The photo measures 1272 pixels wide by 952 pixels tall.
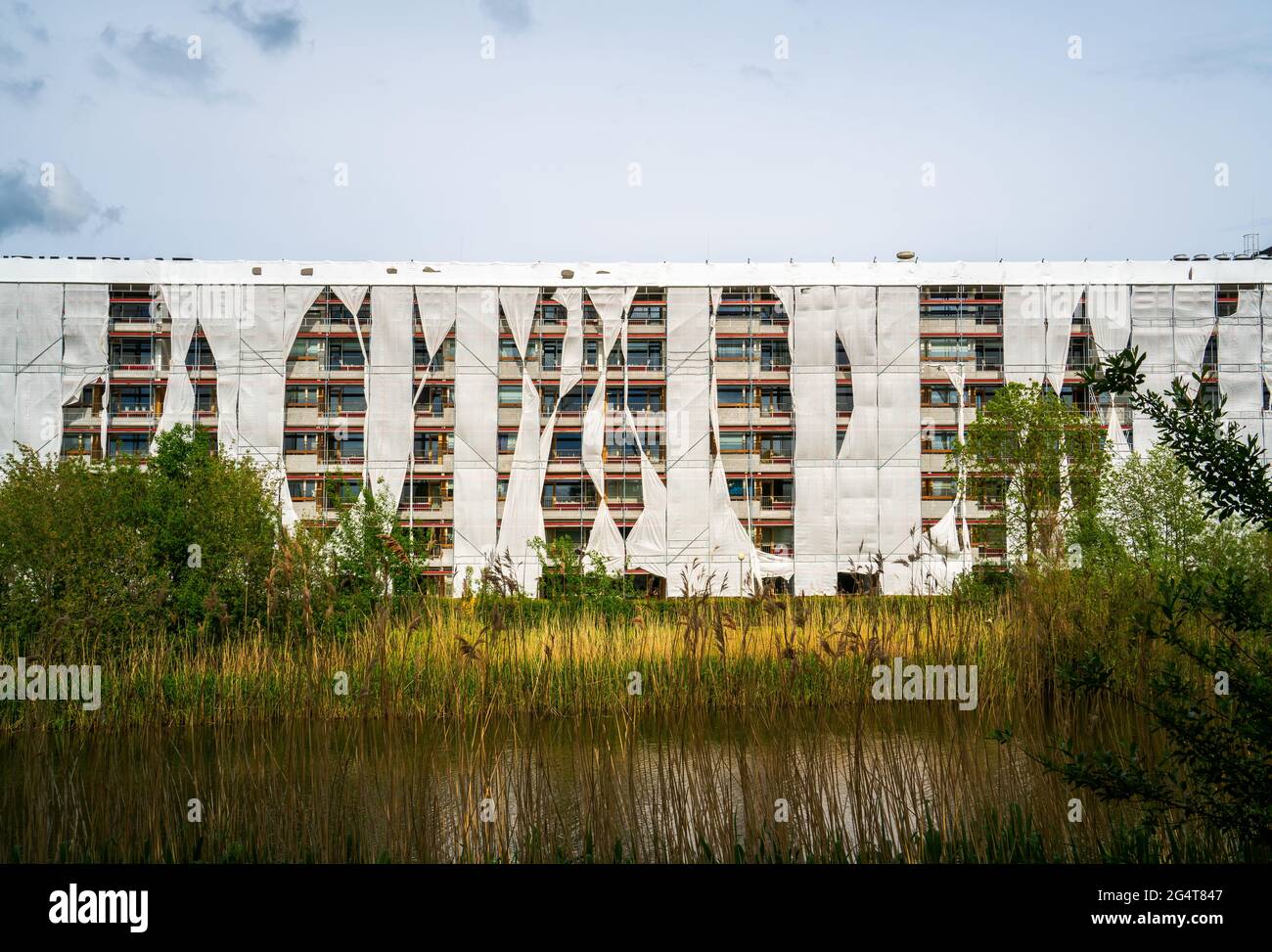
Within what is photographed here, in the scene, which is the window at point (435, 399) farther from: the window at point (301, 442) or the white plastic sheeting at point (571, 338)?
the white plastic sheeting at point (571, 338)

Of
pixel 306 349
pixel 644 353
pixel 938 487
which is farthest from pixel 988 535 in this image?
pixel 306 349

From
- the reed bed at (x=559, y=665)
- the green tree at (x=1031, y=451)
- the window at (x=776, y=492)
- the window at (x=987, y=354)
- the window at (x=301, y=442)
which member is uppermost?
the window at (x=987, y=354)

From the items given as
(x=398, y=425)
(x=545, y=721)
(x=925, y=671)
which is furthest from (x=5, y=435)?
(x=925, y=671)

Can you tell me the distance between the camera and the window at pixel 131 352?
24031 millimetres

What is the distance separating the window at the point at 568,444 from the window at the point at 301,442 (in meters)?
6.86

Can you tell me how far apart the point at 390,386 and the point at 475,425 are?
265cm

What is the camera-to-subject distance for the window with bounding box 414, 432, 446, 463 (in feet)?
79.1

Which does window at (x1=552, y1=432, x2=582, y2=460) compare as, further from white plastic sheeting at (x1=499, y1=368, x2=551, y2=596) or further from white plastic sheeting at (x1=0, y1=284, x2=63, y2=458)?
white plastic sheeting at (x1=0, y1=284, x2=63, y2=458)

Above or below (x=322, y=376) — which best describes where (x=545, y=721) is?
below

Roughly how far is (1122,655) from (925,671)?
1607 mm

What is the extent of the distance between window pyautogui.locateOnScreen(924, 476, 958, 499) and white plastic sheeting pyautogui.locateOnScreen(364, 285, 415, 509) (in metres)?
14.8

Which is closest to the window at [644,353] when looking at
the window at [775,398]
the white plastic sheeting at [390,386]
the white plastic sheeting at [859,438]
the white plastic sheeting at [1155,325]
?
the window at [775,398]

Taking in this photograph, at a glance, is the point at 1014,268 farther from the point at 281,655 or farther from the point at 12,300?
the point at 12,300

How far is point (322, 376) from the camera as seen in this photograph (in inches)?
943
